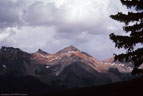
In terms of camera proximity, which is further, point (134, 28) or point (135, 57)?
point (134, 28)

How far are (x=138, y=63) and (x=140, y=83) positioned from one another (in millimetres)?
2005

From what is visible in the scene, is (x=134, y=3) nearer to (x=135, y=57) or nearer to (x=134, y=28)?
(x=134, y=28)

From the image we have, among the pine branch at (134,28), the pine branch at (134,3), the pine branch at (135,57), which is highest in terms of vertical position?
the pine branch at (134,3)

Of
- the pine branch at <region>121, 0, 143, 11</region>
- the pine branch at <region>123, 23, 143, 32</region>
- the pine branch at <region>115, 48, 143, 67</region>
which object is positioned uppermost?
the pine branch at <region>121, 0, 143, 11</region>

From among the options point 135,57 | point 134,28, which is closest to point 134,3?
point 134,28

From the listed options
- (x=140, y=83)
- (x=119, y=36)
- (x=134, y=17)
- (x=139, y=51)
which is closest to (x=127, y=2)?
(x=134, y=17)

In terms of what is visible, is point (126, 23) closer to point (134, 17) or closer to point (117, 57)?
point (134, 17)

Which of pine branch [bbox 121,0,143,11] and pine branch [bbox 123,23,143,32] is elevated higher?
pine branch [bbox 121,0,143,11]

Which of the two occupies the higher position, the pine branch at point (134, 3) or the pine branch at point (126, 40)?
the pine branch at point (134, 3)

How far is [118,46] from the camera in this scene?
68.5ft

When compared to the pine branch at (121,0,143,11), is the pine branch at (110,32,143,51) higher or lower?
lower

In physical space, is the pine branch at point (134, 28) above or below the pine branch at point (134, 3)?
below

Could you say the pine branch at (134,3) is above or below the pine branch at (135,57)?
above

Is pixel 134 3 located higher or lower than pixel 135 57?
higher
